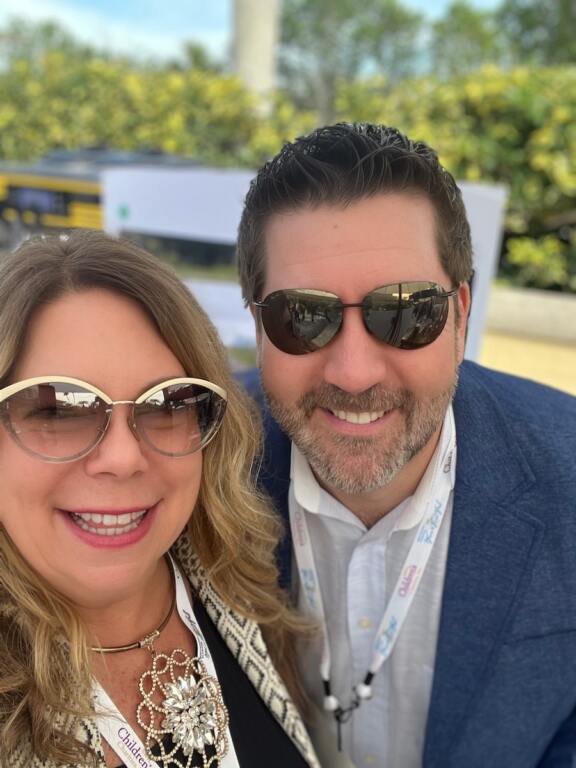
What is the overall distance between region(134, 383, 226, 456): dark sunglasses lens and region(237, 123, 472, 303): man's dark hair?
1.32 ft

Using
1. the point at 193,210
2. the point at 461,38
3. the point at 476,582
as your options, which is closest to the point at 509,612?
the point at 476,582

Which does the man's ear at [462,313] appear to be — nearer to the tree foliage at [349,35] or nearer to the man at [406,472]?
the man at [406,472]

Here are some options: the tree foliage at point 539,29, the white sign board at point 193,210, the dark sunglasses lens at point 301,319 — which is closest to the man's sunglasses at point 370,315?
the dark sunglasses lens at point 301,319

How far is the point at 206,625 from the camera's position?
161 centimetres

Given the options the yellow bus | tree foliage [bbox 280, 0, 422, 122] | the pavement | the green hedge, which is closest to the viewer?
the yellow bus

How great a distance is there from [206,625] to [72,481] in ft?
2.00

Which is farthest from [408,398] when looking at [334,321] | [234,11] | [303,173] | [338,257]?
[234,11]

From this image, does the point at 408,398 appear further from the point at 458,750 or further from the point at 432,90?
the point at 432,90

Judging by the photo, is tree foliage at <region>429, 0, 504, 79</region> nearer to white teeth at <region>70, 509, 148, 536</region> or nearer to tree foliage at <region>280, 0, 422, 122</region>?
tree foliage at <region>280, 0, 422, 122</region>

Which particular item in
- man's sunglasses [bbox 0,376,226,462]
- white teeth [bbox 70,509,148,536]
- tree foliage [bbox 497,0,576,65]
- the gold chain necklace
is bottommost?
the gold chain necklace

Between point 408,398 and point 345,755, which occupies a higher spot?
point 408,398

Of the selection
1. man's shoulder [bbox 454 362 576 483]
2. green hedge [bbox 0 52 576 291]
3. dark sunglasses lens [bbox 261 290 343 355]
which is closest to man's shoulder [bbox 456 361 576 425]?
man's shoulder [bbox 454 362 576 483]

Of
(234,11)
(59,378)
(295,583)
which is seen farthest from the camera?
(234,11)

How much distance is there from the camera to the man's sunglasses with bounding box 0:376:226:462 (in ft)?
3.83
